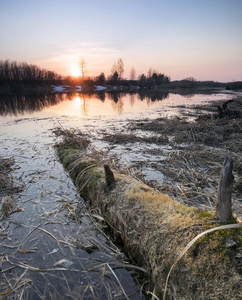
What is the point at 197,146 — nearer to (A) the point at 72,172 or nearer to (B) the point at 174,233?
(A) the point at 72,172

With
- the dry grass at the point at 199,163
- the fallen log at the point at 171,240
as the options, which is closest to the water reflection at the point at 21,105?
the dry grass at the point at 199,163

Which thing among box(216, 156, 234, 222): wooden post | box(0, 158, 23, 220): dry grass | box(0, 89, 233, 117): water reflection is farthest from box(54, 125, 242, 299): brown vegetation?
box(0, 89, 233, 117): water reflection

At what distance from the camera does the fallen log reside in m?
1.50

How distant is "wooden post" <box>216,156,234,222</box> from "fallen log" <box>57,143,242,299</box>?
11 centimetres

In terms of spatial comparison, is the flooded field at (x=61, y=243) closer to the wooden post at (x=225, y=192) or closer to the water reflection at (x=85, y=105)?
the wooden post at (x=225, y=192)

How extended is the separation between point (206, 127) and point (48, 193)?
24.5ft

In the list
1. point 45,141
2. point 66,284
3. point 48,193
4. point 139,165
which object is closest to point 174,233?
point 66,284

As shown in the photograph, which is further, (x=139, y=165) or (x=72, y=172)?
(x=139, y=165)

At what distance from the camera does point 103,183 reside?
349 cm

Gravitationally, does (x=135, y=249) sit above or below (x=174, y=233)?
below

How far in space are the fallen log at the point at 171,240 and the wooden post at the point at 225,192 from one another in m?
0.11

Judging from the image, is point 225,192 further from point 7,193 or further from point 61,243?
point 7,193

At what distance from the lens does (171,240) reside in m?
1.95

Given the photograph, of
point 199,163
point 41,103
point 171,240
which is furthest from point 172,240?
point 41,103
